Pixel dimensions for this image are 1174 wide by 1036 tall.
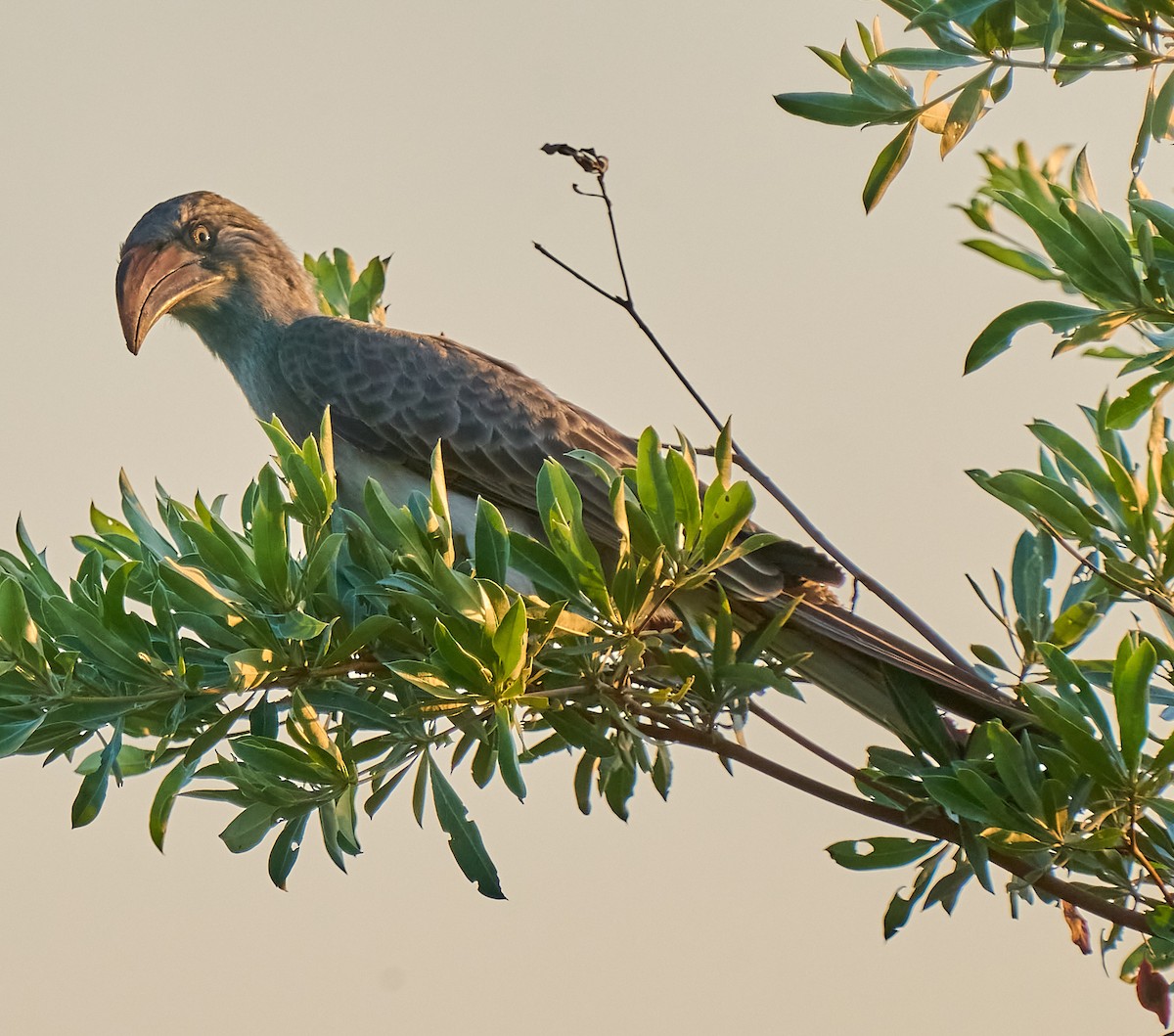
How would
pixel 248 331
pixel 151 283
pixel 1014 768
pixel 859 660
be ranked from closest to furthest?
pixel 1014 768 < pixel 859 660 < pixel 151 283 < pixel 248 331

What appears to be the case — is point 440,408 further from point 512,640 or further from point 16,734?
point 512,640

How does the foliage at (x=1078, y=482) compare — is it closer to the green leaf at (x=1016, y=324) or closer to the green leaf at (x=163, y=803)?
the green leaf at (x=1016, y=324)

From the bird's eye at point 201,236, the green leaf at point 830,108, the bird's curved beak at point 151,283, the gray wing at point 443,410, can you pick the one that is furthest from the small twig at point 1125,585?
the bird's eye at point 201,236

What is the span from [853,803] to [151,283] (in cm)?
343

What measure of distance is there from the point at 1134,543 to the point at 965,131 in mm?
901

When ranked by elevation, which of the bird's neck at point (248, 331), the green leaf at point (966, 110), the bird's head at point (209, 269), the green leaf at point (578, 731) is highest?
the bird's head at point (209, 269)

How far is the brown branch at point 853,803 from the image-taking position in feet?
7.88

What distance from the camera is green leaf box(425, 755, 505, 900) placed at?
8.16ft

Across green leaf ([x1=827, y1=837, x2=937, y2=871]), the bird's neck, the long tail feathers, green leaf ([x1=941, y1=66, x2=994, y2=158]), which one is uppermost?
the bird's neck

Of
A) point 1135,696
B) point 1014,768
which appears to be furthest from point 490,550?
point 1135,696

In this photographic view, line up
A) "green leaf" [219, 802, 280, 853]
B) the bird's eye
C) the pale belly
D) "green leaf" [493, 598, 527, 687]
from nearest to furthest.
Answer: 1. "green leaf" [493, 598, 527, 687]
2. "green leaf" [219, 802, 280, 853]
3. the pale belly
4. the bird's eye

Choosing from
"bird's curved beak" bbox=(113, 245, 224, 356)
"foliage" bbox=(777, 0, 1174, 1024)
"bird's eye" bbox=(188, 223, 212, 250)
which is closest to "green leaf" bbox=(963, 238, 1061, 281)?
"foliage" bbox=(777, 0, 1174, 1024)

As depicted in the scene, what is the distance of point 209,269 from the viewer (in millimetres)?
5125

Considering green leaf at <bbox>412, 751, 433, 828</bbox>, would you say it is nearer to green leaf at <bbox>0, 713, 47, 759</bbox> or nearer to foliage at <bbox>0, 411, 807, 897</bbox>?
foliage at <bbox>0, 411, 807, 897</bbox>
